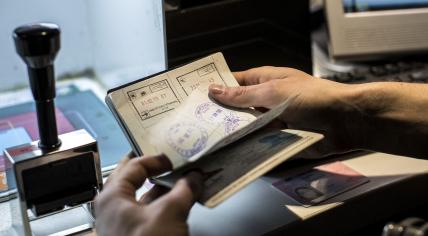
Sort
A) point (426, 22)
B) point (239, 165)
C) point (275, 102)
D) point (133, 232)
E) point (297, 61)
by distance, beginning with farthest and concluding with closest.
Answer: point (426, 22) < point (297, 61) < point (275, 102) < point (239, 165) < point (133, 232)

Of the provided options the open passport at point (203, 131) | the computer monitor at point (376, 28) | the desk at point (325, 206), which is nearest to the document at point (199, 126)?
the open passport at point (203, 131)

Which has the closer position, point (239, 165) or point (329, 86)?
point (239, 165)

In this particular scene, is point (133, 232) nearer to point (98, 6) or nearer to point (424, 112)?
point (424, 112)

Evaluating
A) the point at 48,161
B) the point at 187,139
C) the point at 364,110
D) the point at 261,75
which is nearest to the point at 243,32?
the point at 261,75

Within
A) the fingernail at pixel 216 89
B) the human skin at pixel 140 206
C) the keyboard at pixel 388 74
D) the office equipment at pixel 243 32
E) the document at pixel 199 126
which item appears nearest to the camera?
the human skin at pixel 140 206

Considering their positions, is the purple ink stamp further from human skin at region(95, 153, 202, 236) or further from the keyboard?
the keyboard

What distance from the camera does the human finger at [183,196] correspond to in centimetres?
67

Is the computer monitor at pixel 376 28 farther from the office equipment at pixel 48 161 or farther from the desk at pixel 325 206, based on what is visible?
the office equipment at pixel 48 161

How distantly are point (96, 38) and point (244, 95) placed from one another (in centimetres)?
52

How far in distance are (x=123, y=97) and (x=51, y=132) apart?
0.37 feet

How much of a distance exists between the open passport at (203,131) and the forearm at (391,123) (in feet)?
0.61

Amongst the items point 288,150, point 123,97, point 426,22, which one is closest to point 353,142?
point 288,150

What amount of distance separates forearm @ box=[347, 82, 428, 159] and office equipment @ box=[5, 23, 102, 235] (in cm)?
42

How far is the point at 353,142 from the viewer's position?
3.17 feet
